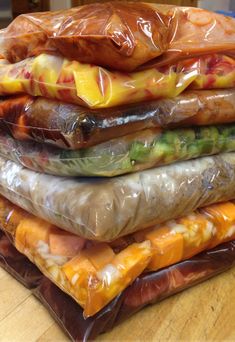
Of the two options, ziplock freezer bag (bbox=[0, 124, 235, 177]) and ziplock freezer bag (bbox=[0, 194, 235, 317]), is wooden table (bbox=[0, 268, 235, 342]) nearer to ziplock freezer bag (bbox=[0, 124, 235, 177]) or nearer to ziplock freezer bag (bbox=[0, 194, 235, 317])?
ziplock freezer bag (bbox=[0, 194, 235, 317])

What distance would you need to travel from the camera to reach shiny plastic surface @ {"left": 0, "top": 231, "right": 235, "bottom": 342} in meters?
0.50

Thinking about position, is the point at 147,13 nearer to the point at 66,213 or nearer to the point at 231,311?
the point at 66,213

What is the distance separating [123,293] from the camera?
1.70ft

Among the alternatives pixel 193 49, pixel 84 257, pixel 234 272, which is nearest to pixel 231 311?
pixel 234 272

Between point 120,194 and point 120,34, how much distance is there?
0.18m

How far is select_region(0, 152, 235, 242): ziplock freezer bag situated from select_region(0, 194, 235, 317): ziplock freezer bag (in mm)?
24

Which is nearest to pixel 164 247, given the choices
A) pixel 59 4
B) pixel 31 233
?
pixel 31 233

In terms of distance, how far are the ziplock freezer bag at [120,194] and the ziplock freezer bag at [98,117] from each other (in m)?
0.06

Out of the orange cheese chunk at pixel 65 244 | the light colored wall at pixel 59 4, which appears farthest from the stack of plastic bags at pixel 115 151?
the light colored wall at pixel 59 4

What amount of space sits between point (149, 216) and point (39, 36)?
0.27 m

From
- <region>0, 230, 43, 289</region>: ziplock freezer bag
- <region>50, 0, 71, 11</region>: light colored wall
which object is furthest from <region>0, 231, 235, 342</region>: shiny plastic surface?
<region>50, 0, 71, 11</region>: light colored wall

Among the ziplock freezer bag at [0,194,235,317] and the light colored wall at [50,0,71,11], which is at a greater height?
the light colored wall at [50,0,71,11]

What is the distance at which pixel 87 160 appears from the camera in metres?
0.47

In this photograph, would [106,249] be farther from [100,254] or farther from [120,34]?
[120,34]
